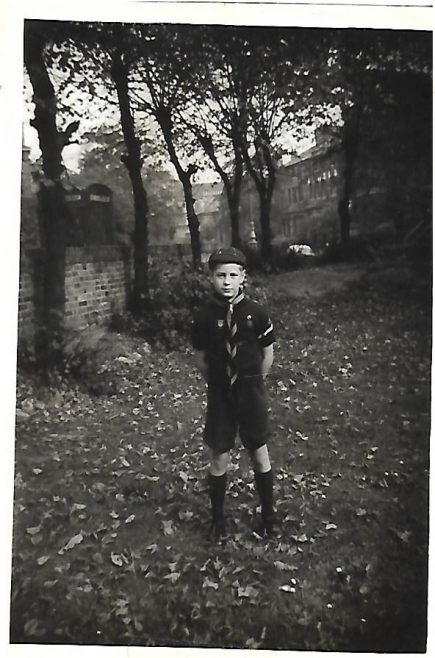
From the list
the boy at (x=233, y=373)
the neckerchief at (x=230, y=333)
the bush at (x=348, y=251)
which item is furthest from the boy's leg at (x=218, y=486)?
the bush at (x=348, y=251)

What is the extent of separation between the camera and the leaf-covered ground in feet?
6.09

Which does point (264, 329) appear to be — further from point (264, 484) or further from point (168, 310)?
point (264, 484)

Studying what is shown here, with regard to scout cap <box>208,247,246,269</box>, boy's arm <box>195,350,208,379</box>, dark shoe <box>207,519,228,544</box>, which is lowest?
dark shoe <box>207,519,228,544</box>

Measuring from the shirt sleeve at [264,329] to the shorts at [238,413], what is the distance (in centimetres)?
12

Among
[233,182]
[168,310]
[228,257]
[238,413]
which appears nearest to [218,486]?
[238,413]

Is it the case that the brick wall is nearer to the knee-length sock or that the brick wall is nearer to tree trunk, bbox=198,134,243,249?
tree trunk, bbox=198,134,243,249

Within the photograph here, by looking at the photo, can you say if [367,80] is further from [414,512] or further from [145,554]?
[145,554]

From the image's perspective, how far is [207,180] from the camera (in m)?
1.93

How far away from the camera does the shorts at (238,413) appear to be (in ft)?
6.25

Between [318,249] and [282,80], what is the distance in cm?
61

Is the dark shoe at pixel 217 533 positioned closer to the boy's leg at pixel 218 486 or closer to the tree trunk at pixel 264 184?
the boy's leg at pixel 218 486

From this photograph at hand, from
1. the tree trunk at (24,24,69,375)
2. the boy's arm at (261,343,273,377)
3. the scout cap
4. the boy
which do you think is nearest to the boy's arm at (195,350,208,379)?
the boy

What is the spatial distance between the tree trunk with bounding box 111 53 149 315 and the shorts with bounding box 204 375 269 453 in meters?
0.41

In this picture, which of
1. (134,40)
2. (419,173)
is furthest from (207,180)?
(419,173)
